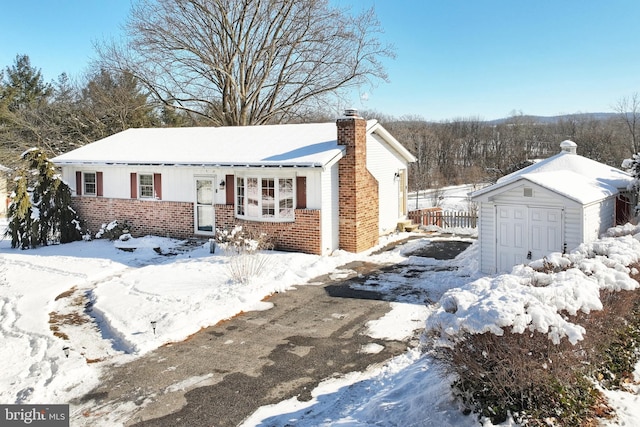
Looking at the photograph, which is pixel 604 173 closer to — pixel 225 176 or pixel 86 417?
pixel 225 176

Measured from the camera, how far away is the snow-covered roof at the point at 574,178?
1137 cm

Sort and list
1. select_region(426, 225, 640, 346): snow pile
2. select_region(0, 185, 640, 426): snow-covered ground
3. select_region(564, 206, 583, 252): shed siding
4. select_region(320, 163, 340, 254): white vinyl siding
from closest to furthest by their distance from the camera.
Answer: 1. select_region(426, 225, 640, 346): snow pile
2. select_region(0, 185, 640, 426): snow-covered ground
3. select_region(564, 206, 583, 252): shed siding
4. select_region(320, 163, 340, 254): white vinyl siding

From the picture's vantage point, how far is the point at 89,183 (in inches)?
768

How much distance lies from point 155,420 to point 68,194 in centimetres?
1475

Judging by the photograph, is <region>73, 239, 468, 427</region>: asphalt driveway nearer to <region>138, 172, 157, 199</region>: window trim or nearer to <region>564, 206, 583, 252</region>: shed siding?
<region>564, 206, 583, 252</region>: shed siding

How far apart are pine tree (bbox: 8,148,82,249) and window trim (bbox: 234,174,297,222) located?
682 centimetres

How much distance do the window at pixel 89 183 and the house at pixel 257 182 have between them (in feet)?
0.13

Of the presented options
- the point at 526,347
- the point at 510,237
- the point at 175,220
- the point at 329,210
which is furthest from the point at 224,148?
the point at 526,347

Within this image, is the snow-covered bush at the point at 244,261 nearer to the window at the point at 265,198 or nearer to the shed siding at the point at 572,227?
the window at the point at 265,198

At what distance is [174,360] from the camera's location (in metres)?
7.79

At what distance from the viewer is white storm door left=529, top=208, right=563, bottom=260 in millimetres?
11305

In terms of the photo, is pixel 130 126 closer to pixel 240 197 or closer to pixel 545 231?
pixel 240 197

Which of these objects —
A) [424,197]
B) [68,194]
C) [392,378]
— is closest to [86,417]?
[392,378]

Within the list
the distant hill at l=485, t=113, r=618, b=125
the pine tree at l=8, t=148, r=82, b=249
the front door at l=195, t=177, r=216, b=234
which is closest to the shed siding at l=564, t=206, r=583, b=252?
the front door at l=195, t=177, r=216, b=234
